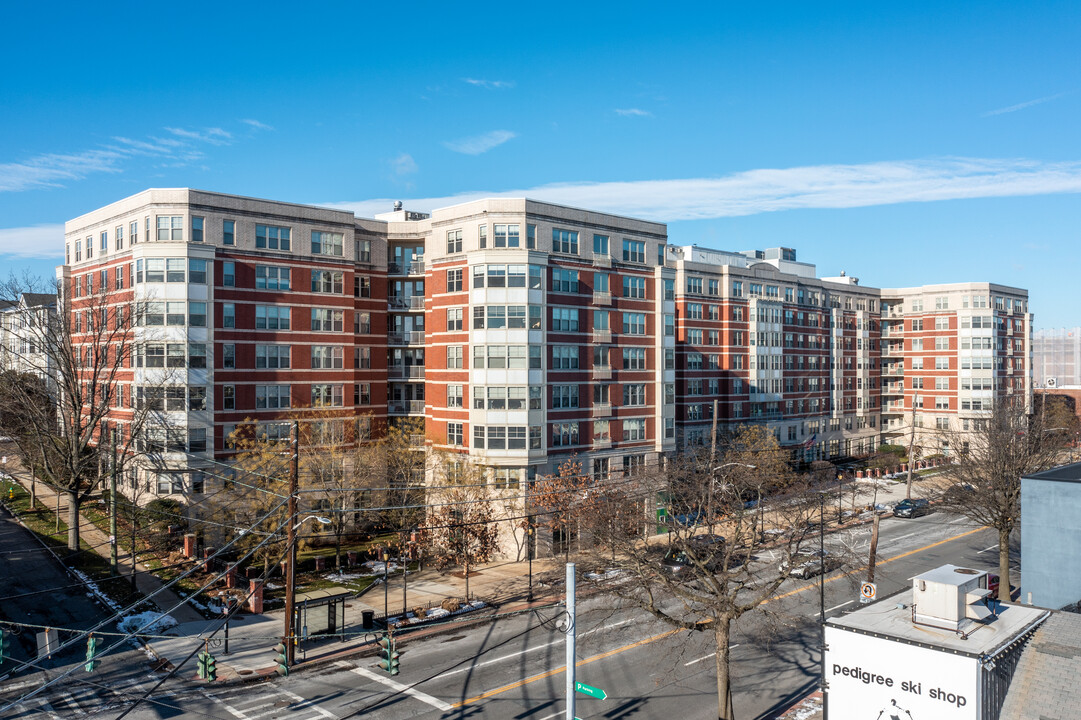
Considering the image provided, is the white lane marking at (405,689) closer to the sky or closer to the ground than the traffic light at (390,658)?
closer to the ground

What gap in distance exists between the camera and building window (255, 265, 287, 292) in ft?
163

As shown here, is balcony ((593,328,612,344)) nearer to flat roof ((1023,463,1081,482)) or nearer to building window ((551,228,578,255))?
building window ((551,228,578,255))

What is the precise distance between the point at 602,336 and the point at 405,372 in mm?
16006

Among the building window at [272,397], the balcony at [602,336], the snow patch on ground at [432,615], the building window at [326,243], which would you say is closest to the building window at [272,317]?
the building window at [272,397]

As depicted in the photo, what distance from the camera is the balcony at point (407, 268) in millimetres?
57875

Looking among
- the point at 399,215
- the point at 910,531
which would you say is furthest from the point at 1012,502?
the point at 399,215

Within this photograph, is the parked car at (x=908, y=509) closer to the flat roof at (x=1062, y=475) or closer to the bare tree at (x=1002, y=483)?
the bare tree at (x=1002, y=483)

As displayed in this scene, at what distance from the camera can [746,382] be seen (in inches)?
2891

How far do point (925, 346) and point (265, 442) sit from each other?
81400 millimetres

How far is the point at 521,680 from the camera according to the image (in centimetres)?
2698

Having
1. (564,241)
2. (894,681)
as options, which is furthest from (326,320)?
(894,681)

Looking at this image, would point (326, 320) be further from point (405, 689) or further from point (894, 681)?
point (894, 681)

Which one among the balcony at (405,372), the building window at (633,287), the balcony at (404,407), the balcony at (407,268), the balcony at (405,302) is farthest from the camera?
the balcony at (407,268)

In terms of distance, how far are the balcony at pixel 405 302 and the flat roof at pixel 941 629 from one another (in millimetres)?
44361
